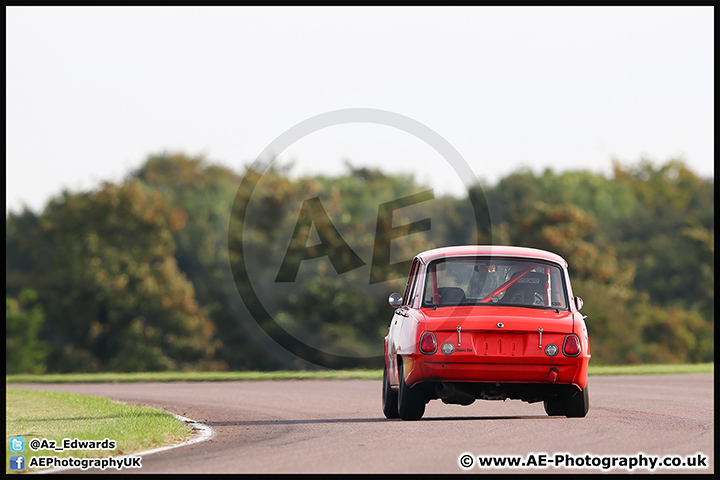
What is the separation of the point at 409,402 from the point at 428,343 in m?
1.00

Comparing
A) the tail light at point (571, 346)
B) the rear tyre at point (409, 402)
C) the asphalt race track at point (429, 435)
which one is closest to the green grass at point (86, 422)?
the asphalt race track at point (429, 435)

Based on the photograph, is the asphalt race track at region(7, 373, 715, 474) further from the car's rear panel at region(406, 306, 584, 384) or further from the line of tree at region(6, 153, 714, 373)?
the line of tree at region(6, 153, 714, 373)

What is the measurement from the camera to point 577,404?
13.2 m

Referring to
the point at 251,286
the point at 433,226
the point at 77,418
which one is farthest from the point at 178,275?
the point at 77,418

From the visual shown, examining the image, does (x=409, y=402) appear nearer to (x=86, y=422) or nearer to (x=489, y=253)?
(x=489, y=253)

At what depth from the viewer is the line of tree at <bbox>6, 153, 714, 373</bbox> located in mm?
50719

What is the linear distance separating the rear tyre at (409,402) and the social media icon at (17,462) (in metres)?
4.92

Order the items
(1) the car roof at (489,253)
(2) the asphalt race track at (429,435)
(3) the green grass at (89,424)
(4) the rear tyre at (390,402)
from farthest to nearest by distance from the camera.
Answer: (4) the rear tyre at (390,402)
(1) the car roof at (489,253)
(3) the green grass at (89,424)
(2) the asphalt race track at (429,435)

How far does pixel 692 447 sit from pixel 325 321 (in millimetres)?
40523

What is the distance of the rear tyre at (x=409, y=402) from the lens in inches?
513

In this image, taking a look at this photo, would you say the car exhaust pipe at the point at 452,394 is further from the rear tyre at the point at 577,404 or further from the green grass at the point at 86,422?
the green grass at the point at 86,422

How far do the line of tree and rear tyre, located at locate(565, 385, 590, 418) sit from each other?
35.7m

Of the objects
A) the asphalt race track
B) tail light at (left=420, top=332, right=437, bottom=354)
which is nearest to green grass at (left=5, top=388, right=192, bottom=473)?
the asphalt race track

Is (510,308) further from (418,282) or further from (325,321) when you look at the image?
(325,321)
